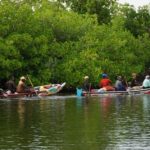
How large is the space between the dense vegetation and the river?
55.4ft

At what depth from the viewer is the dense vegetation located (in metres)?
56.0

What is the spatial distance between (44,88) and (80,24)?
15769 millimetres

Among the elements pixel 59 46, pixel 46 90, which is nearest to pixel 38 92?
pixel 46 90

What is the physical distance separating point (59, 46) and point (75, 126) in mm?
33193

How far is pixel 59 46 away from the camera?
59.8 m

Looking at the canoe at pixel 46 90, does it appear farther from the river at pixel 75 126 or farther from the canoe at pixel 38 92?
the river at pixel 75 126

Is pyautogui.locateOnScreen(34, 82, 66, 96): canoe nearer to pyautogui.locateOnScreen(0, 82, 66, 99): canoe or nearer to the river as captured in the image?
pyautogui.locateOnScreen(0, 82, 66, 99): canoe

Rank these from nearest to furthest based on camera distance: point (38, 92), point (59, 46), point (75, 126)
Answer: point (75, 126), point (38, 92), point (59, 46)

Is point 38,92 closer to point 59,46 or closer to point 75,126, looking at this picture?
point 59,46

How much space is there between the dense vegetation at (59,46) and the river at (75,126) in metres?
16.9

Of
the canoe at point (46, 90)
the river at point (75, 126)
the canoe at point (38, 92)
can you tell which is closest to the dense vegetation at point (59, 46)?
the canoe at point (46, 90)

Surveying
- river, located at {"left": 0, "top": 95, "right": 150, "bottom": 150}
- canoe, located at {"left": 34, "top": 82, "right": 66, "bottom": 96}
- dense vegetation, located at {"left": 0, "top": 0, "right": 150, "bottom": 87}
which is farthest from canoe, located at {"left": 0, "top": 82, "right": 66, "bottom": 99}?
river, located at {"left": 0, "top": 95, "right": 150, "bottom": 150}

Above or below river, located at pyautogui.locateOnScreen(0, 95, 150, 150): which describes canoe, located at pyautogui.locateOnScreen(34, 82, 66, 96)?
above

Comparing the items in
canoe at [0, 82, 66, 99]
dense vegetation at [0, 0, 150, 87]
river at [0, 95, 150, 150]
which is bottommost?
river at [0, 95, 150, 150]
